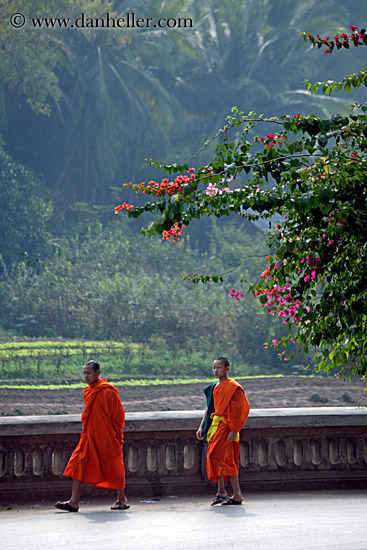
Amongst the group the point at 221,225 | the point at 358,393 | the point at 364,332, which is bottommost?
the point at 358,393

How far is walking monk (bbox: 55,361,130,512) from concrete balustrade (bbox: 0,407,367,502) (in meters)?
0.44

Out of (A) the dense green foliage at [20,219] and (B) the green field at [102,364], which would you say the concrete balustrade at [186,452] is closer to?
(B) the green field at [102,364]

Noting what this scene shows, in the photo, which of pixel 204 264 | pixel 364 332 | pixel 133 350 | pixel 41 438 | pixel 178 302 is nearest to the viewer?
pixel 364 332

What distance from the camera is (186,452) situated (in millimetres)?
7969

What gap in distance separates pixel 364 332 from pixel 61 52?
30345 millimetres

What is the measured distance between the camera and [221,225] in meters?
35.0

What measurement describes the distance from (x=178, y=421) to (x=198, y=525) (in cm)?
165

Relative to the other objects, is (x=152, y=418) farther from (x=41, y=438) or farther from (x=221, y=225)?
(x=221, y=225)

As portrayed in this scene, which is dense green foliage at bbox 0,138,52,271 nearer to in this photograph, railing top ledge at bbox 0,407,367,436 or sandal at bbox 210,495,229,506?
railing top ledge at bbox 0,407,367,436

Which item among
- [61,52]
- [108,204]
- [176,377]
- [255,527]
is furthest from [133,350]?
[255,527]

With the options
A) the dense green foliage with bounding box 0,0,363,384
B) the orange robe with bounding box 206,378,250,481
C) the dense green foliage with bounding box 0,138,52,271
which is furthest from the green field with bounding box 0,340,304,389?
the orange robe with bounding box 206,378,250,481

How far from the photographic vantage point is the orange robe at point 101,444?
7238 millimetres

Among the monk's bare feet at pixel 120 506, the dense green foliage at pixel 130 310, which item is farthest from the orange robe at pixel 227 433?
the dense green foliage at pixel 130 310

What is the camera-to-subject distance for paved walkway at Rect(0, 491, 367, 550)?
18.6 ft
